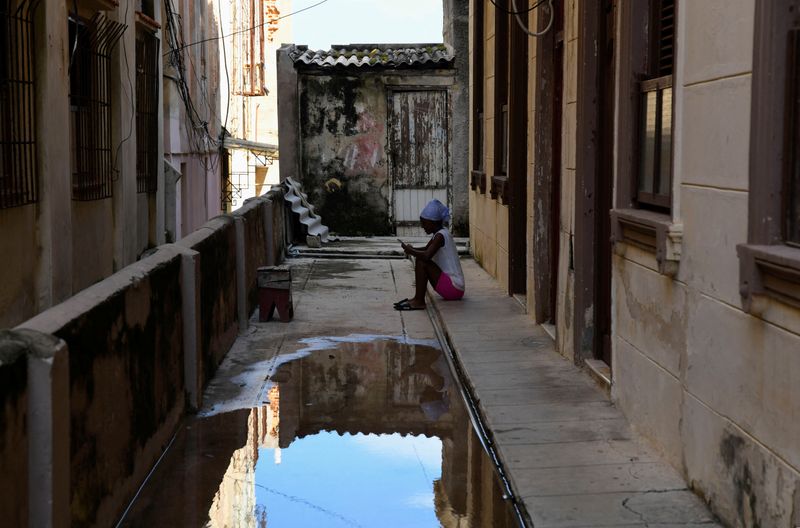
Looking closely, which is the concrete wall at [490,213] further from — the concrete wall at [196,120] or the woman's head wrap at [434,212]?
the concrete wall at [196,120]

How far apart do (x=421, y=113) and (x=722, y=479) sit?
50.2ft

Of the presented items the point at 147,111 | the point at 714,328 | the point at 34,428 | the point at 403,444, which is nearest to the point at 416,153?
the point at 147,111

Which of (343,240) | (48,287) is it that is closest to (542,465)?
(48,287)

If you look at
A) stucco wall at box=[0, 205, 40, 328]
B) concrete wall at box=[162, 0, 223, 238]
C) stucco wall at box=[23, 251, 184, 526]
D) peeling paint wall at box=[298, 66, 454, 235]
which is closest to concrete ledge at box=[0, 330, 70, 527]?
stucco wall at box=[23, 251, 184, 526]

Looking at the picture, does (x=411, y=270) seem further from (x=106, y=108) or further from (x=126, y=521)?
(x=126, y=521)

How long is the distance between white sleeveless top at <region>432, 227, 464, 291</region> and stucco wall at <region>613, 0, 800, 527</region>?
17.9 ft

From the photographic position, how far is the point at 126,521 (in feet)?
17.3

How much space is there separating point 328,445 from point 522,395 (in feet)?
4.76

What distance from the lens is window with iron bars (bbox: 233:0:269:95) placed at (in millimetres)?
28703

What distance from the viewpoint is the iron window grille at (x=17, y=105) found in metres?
8.29

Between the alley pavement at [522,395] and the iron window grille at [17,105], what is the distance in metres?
2.10

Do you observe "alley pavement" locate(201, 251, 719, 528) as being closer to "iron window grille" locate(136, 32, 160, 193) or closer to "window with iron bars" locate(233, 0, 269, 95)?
"iron window grille" locate(136, 32, 160, 193)

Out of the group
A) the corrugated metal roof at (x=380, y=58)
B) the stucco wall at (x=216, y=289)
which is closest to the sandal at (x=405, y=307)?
the stucco wall at (x=216, y=289)

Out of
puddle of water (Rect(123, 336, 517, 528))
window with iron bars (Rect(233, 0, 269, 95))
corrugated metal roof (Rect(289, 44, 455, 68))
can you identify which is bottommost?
→ puddle of water (Rect(123, 336, 517, 528))
